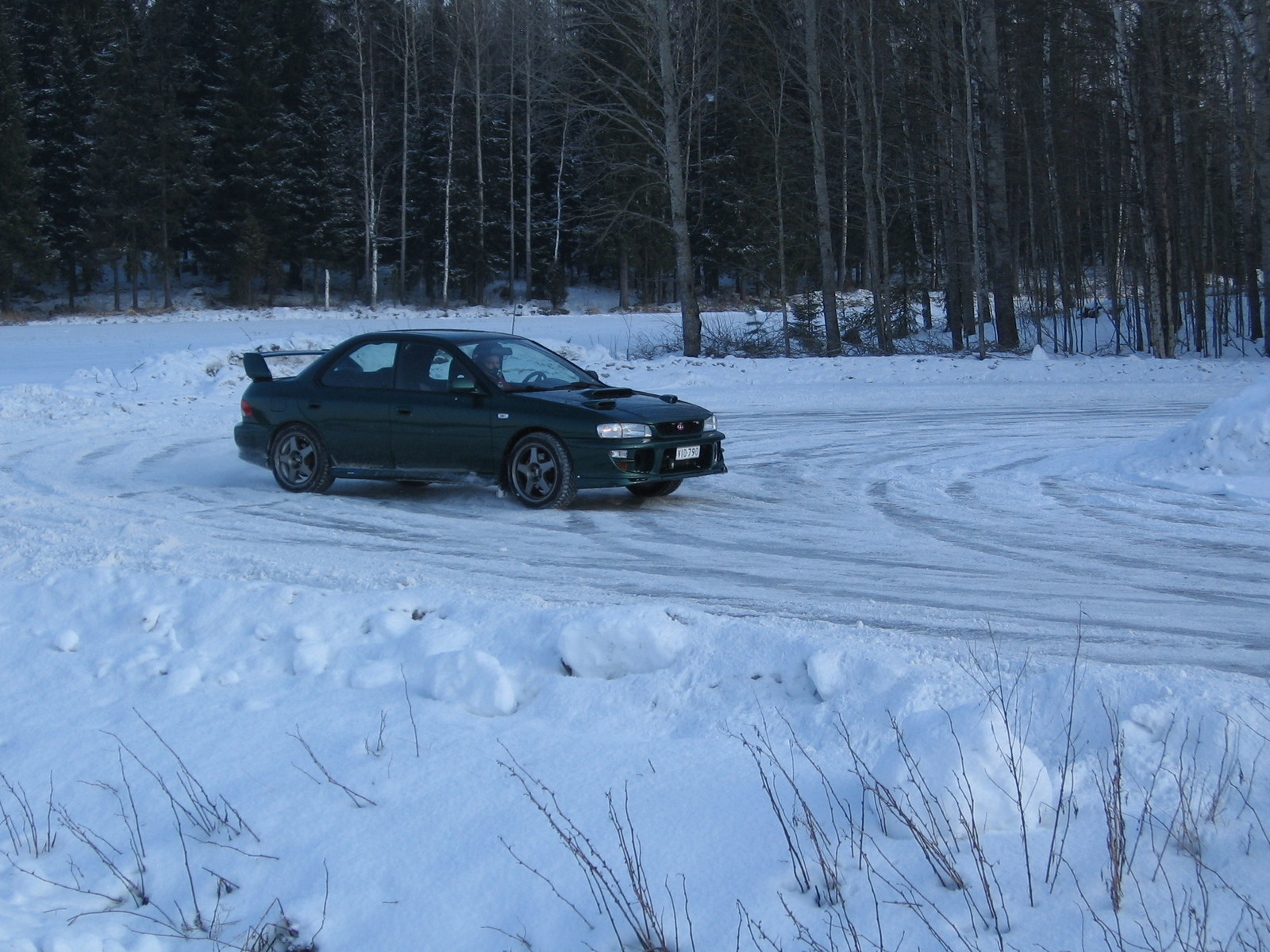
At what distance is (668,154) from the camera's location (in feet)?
85.6

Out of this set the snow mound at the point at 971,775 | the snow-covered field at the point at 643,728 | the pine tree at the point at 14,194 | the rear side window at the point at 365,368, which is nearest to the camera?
the snow-covered field at the point at 643,728

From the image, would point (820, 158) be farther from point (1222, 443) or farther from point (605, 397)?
point (605, 397)

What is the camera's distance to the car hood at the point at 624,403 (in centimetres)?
1002

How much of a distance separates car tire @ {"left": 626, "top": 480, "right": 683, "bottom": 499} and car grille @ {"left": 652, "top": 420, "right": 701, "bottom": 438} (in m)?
0.59

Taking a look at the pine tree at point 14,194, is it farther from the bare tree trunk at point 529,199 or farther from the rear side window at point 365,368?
the rear side window at point 365,368

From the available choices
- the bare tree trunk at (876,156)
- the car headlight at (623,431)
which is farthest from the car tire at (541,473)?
the bare tree trunk at (876,156)

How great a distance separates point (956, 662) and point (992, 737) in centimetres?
122

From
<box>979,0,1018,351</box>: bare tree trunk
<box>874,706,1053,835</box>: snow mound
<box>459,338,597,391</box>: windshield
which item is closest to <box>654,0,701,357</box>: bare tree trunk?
<box>979,0,1018,351</box>: bare tree trunk

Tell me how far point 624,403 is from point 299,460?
3.24m

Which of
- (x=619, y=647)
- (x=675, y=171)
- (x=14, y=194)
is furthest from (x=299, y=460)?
(x=14, y=194)

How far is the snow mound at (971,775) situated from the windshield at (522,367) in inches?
270

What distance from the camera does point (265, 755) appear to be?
16.2 ft

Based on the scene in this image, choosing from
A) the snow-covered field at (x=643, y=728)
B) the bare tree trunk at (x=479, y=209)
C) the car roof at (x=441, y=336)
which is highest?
the bare tree trunk at (x=479, y=209)

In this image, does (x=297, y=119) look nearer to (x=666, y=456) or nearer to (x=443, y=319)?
(x=443, y=319)
